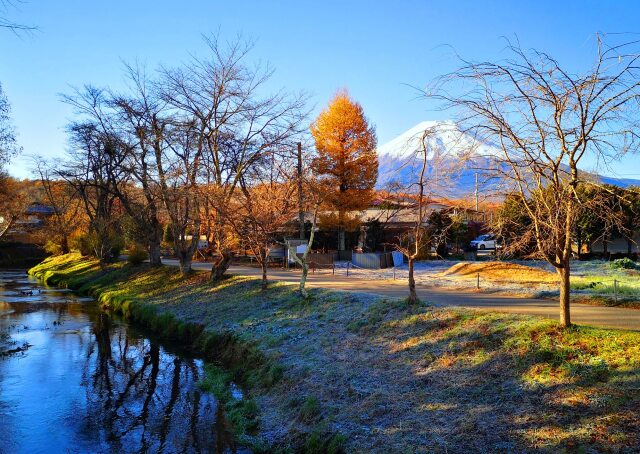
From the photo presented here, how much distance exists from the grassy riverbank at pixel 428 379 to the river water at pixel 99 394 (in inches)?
35.0

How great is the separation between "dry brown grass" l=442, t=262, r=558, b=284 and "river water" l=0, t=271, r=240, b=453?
1277 cm

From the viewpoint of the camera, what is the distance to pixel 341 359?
1069 centimetres

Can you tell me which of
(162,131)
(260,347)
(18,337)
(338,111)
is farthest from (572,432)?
(338,111)

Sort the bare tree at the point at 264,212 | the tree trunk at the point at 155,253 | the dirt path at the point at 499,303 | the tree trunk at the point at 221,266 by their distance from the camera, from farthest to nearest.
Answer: the tree trunk at the point at 155,253, the tree trunk at the point at 221,266, the bare tree at the point at 264,212, the dirt path at the point at 499,303

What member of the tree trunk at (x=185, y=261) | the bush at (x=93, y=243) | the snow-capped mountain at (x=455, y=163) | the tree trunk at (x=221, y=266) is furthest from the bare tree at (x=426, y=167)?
the bush at (x=93, y=243)

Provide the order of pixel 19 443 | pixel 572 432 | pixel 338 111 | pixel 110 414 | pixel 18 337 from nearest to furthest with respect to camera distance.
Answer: pixel 572 432, pixel 19 443, pixel 110 414, pixel 18 337, pixel 338 111

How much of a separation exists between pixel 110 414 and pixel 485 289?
1258 cm

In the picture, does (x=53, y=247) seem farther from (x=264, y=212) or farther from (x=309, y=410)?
(x=309, y=410)

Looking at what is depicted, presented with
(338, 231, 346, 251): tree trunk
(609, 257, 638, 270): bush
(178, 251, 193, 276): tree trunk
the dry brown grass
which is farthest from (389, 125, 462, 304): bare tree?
(338, 231, 346, 251): tree trunk

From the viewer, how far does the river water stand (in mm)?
8797

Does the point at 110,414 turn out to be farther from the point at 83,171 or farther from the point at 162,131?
the point at 83,171

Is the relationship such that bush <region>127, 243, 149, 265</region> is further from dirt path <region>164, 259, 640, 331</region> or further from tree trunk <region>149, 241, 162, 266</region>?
dirt path <region>164, 259, 640, 331</region>

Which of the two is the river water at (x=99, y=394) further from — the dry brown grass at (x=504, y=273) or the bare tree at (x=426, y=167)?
the dry brown grass at (x=504, y=273)

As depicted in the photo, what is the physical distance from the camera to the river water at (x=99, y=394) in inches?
346
